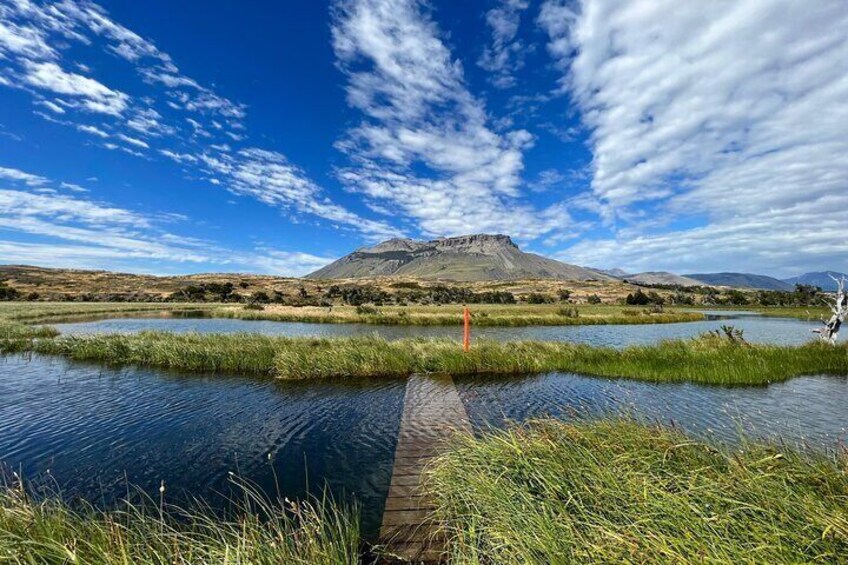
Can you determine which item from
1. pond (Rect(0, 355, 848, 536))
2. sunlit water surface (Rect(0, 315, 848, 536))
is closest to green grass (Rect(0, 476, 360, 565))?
pond (Rect(0, 355, 848, 536))

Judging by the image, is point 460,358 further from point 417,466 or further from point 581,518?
point 581,518

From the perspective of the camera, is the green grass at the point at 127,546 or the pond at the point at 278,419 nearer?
the green grass at the point at 127,546

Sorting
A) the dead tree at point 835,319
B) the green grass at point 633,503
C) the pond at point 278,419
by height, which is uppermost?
the dead tree at point 835,319

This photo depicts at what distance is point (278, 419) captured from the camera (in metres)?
14.0

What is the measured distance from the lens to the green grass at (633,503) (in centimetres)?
391

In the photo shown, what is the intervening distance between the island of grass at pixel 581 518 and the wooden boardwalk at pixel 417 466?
40 centimetres

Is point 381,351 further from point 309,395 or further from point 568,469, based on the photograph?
point 568,469

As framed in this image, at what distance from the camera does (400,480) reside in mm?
8836

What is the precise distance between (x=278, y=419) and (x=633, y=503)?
12184 millimetres

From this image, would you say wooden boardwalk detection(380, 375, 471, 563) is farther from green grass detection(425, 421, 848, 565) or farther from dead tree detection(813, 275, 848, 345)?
dead tree detection(813, 275, 848, 345)

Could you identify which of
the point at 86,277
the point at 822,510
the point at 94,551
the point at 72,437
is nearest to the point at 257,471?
the point at 94,551

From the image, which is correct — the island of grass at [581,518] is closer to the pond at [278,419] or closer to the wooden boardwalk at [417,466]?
the wooden boardwalk at [417,466]

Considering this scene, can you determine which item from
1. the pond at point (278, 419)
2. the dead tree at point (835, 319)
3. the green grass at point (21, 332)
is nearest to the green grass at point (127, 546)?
the pond at point (278, 419)

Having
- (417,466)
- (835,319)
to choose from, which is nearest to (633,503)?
(417,466)
